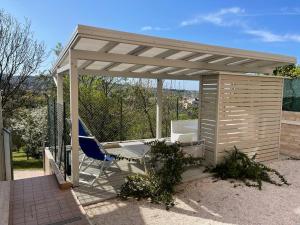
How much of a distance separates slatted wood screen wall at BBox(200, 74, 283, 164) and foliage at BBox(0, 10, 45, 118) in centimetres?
1351

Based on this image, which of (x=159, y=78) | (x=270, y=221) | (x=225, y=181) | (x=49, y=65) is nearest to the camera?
(x=270, y=221)

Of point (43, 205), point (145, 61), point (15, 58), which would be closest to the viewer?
point (43, 205)

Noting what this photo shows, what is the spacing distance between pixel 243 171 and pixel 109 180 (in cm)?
306

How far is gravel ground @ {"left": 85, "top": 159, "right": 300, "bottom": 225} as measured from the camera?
11.9ft

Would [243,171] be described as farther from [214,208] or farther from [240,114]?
[214,208]

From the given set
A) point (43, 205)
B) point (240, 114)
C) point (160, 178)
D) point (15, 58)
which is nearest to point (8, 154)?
point (43, 205)

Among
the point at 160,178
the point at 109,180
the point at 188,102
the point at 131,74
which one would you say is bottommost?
the point at 109,180

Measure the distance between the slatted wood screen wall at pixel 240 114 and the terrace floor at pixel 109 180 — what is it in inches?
27.6

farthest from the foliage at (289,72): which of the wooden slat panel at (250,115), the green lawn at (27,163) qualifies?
the green lawn at (27,163)

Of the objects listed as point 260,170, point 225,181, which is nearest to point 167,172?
point 225,181

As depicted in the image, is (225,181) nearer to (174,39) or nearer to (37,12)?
(174,39)

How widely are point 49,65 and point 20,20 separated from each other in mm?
3224

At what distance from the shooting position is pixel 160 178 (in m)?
4.54

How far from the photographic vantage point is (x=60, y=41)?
17047 mm
